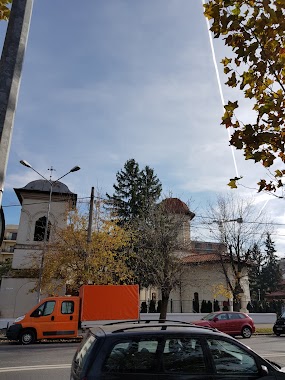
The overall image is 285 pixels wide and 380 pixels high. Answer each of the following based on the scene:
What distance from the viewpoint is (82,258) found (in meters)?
22.0

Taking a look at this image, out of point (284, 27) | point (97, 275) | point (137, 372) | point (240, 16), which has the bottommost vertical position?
point (137, 372)

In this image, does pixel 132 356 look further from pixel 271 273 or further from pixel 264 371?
pixel 271 273

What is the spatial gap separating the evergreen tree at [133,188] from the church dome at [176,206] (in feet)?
33.3

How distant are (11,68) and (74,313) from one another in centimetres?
1517

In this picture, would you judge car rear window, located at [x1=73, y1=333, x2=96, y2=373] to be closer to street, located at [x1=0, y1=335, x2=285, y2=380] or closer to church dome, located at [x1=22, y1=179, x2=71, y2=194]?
street, located at [x1=0, y1=335, x2=285, y2=380]

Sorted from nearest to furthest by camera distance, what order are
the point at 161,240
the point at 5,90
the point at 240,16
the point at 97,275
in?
1. the point at 5,90
2. the point at 240,16
3. the point at 97,275
4. the point at 161,240

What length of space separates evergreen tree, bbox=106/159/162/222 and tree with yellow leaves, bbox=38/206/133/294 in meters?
14.4

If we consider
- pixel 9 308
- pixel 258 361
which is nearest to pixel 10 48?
pixel 258 361

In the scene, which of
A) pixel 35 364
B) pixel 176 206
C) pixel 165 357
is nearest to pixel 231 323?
pixel 176 206

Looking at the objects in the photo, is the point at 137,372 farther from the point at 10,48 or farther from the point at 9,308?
the point at 9,308

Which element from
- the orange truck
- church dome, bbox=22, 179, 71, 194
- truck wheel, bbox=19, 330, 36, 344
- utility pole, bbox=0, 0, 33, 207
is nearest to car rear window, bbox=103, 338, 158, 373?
utility pole, bbox=0, 0, 33, 207

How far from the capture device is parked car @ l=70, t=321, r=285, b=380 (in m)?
4.01

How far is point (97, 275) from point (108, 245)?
2.24 metres

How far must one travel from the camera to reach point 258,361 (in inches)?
177
